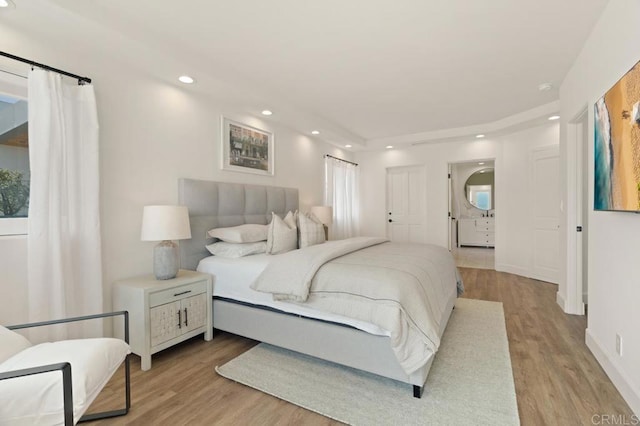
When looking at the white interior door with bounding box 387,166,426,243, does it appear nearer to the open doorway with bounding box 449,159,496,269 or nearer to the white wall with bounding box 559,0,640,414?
the open doorway with bounding box 449,159,496,269

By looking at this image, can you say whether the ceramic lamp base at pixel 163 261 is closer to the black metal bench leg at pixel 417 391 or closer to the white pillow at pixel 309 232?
the white pillow at pixel 309 232

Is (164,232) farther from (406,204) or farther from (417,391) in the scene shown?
(406,204)

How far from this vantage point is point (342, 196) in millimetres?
5891

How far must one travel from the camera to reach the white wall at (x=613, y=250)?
168 cm

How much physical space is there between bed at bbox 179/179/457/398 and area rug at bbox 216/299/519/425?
0.39 feet

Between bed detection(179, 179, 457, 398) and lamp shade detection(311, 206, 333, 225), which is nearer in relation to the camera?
bed detection(179, 179, 457, 398)

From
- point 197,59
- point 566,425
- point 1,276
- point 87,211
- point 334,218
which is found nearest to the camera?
point 566,425

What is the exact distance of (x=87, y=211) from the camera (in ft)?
7.26

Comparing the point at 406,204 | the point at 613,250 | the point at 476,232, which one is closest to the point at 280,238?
the point at 613,250

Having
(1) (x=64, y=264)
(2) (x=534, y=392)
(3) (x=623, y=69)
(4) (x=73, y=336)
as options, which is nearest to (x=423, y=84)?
(3) (x=623, y=69)

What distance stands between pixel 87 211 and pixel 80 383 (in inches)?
56.6

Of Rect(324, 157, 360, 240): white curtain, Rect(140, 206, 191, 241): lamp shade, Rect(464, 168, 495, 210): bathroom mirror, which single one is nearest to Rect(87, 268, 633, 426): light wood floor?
Rect(140, 206, 191, 241): lamp shade

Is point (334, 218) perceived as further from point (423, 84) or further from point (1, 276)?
point (1, 276)

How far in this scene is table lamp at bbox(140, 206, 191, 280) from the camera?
2361 millimetres
